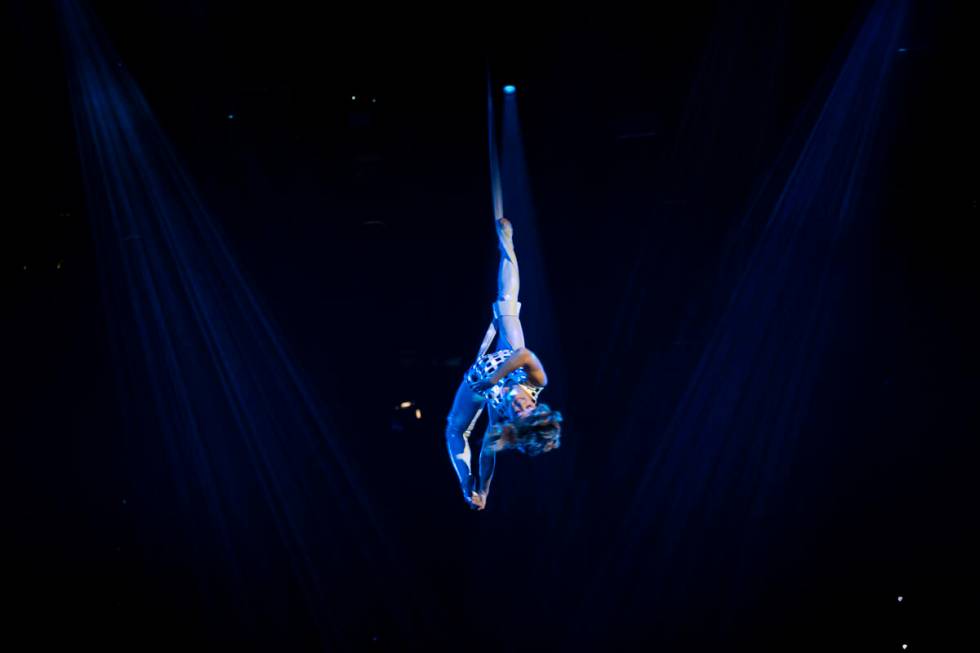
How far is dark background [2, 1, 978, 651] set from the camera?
4.84 meters

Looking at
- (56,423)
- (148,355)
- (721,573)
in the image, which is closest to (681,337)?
(721,573)

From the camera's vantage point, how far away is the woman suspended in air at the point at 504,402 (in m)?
3.59

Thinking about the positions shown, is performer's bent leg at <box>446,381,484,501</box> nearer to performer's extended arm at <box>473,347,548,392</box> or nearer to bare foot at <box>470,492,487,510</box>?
bare foot at <box>470,492,487,510</box>

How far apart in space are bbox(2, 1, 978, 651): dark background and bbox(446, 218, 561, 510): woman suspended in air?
51.3 inches

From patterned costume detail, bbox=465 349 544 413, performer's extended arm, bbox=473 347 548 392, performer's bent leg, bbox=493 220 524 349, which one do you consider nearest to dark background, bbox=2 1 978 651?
performer's bent leg, bbox=493 220 524 349

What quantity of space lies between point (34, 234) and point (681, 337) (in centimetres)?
488

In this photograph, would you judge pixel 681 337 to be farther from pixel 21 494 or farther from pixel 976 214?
pixel 21 494

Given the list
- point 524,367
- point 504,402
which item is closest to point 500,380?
point 504,402

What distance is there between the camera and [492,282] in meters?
5.51

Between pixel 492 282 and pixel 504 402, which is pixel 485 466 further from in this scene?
pixel 492 282

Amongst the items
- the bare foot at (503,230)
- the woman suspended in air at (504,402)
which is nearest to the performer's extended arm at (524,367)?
the woman suspended in air at (504,402)

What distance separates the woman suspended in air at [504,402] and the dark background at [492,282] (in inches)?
51.3

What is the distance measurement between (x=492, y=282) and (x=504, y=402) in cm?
181

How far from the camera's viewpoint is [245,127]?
16.2ft
